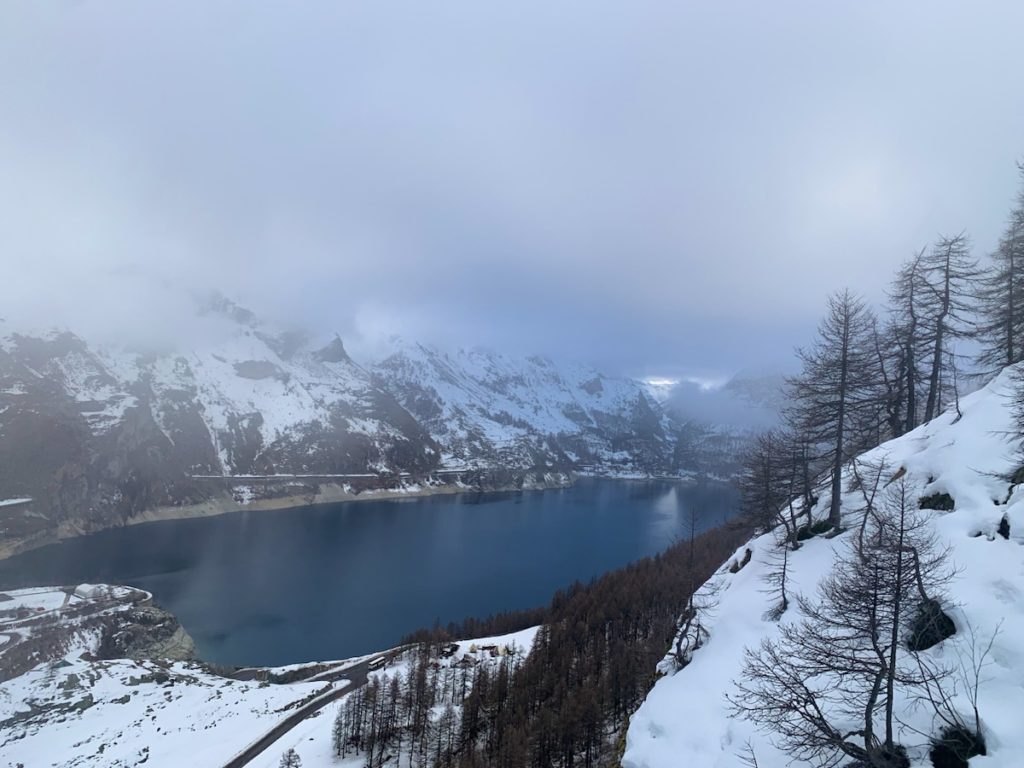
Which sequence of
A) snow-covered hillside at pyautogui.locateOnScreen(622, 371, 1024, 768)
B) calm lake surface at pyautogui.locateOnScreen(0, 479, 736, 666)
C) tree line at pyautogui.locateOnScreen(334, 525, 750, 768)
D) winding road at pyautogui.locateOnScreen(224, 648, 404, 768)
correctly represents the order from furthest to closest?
1. calm lake surface at pyautogui.locateOnScreen(0, 479, 736, 666)
2. winding road at pyautogui.locateOnScreen(224, 648, 404, 768)
3. tree line at pyautogui.locateOnScreen(334, 525, 750, 768)
4. snow-covered hillside at pyautogui.locateOnScreen(622, 371, 1024, 768)

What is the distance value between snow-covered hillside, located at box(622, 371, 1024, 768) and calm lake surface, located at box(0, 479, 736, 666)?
61.6 m

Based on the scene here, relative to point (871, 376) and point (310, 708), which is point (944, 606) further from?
point (310, 708)

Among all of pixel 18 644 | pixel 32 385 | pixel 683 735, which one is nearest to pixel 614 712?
pixel 683 735

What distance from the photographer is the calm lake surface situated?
Result: 3041 inches

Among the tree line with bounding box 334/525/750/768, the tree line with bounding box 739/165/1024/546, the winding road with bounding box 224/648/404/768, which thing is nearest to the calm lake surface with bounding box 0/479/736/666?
the winding road with bounding box 224/648/404/768

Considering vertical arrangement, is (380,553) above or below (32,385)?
below

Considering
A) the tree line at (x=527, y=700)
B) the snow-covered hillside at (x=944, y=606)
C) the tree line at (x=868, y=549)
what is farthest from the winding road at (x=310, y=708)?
the tree line at (x=868, y=549)

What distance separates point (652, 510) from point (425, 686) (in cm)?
16249

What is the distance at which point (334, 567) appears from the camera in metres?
110

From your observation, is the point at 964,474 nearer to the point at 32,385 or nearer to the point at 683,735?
the point at 683,735

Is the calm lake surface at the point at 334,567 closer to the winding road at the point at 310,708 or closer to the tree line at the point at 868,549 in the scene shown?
the winding road at the point at 310,708

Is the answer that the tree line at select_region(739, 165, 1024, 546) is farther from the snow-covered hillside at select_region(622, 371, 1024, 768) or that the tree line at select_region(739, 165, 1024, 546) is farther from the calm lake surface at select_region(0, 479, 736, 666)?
the calm lake surface at select_region(0, 479, 736, 666)

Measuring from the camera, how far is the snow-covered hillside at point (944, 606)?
8.66 meters

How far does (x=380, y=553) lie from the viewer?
12325 cm
